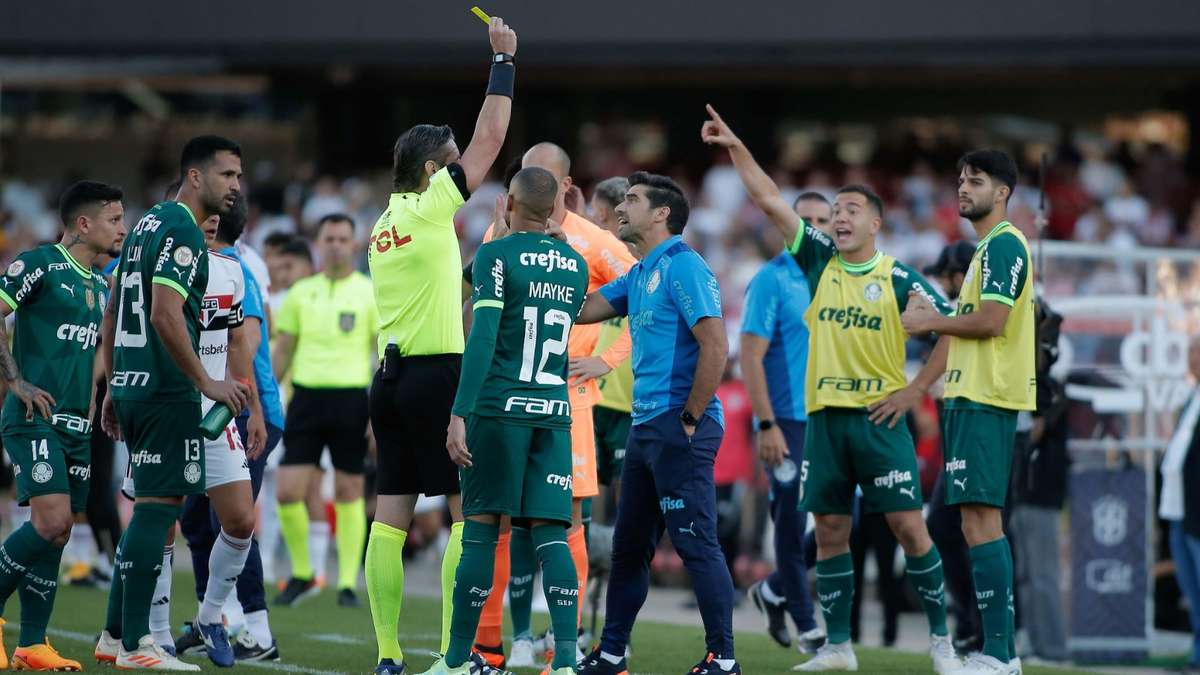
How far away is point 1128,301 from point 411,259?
7.34m

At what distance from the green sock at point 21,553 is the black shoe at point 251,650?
124 cm

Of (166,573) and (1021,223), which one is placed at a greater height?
(1021,223)

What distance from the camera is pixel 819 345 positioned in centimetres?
874

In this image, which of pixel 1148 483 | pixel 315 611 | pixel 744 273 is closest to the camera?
pixel 315 611

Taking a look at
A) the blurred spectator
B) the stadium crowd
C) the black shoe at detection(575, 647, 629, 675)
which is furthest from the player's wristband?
the blurred spectator

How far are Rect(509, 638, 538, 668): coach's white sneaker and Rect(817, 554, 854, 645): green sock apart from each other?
1.57 m

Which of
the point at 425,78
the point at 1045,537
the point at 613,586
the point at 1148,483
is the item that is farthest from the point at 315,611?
the point at 425,78

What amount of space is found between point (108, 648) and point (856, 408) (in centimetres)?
390

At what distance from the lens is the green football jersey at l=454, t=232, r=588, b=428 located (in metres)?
7.16

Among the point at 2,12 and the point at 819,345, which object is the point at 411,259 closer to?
the point at 819,345

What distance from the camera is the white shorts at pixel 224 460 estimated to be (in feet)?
25.6

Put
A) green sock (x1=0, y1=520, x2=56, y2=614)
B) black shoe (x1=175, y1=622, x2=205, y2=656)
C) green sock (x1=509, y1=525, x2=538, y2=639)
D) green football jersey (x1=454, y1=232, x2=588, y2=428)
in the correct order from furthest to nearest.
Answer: black shoe (x1=175, y1=622, x2=205, y2=656) → green sock (x1=509, y1=525, x2=538, y2=639) → green sock (x1=0, y1=520, x2=56, y2=614) → green football jersey (x1=454, y1=232, x2=588, y2=428)

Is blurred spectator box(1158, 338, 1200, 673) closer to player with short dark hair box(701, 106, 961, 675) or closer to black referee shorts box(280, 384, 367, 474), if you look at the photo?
player with short dark hair box(701, 106, 961, 675)

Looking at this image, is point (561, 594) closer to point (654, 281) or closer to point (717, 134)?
point (654, 281)
